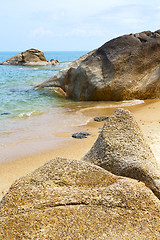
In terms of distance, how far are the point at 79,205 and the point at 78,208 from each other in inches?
1.8

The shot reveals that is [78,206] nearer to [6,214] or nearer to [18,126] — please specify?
[6,214]

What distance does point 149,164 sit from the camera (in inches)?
124

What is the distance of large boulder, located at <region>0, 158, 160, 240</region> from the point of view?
194cm

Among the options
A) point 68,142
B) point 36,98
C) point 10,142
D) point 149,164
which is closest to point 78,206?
point 149,164

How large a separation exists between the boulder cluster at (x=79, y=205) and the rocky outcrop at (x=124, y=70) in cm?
935

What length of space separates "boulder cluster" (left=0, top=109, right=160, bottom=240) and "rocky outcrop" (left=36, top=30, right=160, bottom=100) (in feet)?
30.7

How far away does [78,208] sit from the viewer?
2.13 m

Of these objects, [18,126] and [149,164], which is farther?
[18,126]

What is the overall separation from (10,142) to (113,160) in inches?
163

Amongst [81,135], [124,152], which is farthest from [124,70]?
[124,152]

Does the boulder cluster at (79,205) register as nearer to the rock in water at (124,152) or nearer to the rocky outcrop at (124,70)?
the rock in water at (124,152)

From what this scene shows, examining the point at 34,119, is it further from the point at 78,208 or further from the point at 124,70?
the point at 78,208

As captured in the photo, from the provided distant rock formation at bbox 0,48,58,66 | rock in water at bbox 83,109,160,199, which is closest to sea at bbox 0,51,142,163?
rock in water at bbox 83,109,160,199

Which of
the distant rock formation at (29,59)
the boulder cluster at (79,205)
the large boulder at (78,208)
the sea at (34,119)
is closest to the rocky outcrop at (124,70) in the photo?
the sea at (34,119)
